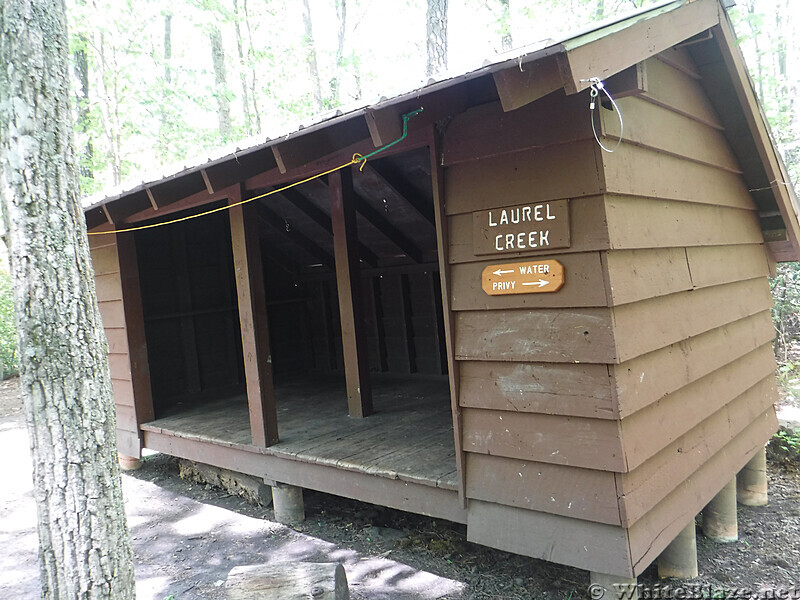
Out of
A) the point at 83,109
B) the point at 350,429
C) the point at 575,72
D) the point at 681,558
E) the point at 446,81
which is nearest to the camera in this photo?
the point at 575,72

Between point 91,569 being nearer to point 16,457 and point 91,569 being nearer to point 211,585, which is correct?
point 211,585

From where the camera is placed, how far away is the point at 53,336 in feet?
8.64

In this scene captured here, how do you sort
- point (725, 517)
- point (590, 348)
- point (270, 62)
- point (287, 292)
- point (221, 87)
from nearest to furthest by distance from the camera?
point (590, 348) < point (725, 517) < point (287, 292) < point (221, 87) < point (270, 62)

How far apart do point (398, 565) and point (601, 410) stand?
6.83 feet

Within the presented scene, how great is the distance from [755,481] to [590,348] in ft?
11.0

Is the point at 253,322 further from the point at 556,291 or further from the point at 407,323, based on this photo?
the point at 407,323

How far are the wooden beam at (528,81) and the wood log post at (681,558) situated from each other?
288 centimetres

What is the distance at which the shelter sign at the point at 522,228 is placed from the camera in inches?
113

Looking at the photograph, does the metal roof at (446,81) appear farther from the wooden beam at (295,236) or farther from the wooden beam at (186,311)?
the wooden beam at (186,311)

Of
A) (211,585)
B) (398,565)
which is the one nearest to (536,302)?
(398,565)

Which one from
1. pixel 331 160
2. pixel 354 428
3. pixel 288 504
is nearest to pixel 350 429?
pixel 354 428

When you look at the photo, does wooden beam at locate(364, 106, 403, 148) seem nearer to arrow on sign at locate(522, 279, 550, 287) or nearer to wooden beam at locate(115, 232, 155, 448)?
arrow on sign at locate(522, 279, 550, 287)

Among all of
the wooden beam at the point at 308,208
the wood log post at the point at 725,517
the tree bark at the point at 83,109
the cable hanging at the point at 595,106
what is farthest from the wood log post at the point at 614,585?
the tree bark at the point at 83,109

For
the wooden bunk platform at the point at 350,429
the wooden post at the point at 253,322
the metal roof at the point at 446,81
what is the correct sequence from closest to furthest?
1. the metal roof at the point at 446,81
2. the wooden bunk platform at the point at 350,429
3. the wooden post at the point at 253,322
